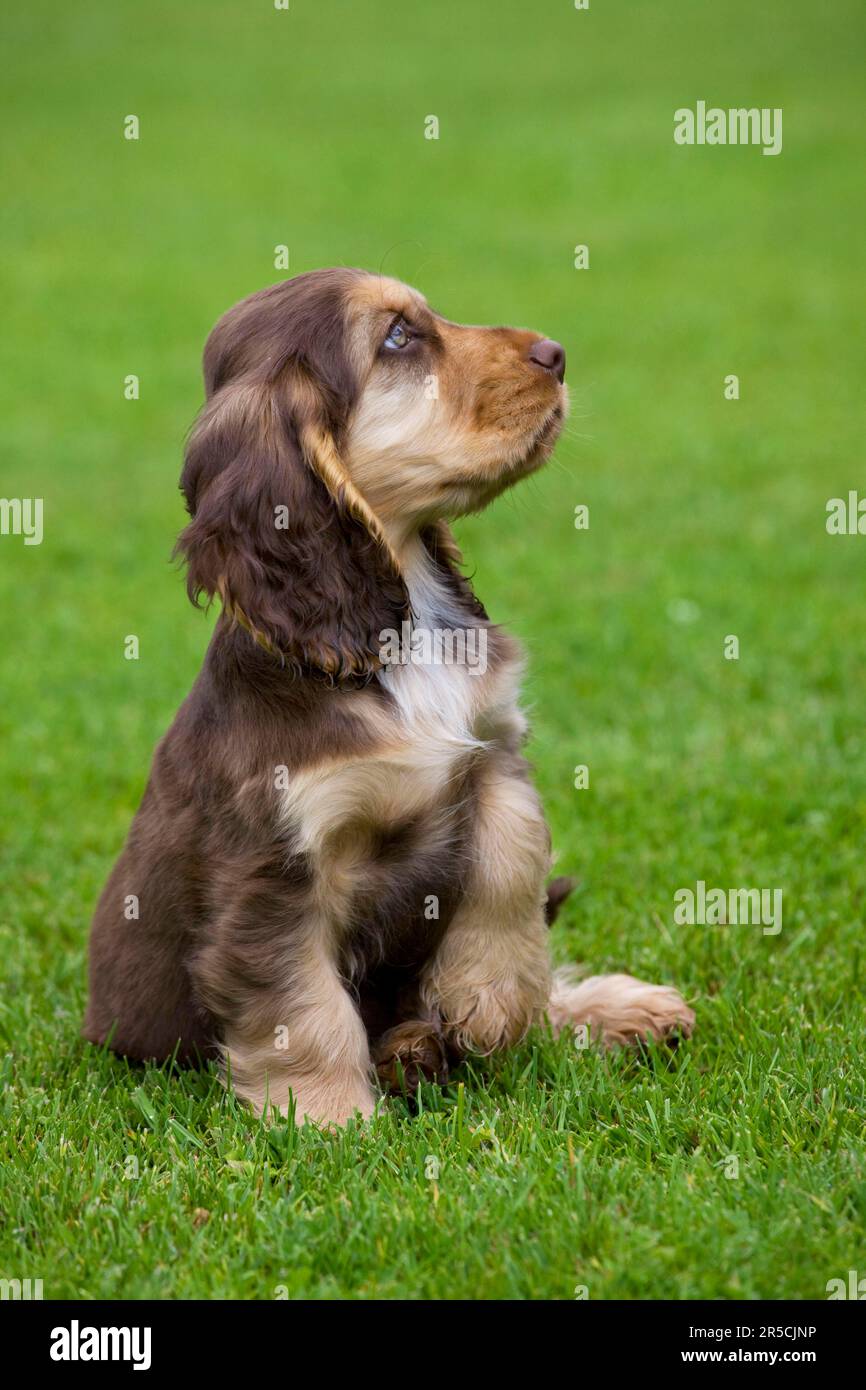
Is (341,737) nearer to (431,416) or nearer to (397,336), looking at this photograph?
(431,416)

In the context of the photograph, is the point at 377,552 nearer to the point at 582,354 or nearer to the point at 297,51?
the point at 582,354

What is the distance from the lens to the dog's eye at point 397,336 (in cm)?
410

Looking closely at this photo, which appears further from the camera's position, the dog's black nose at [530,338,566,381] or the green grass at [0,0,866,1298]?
the dog's black nose at [530,338,566,381]

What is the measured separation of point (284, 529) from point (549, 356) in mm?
876

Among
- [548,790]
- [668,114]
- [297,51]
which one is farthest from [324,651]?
[297,51]

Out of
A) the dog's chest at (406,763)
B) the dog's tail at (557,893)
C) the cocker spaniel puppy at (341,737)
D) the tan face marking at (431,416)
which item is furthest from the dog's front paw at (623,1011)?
the tan face marking at (431,416)

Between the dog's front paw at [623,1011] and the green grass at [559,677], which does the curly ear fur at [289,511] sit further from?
the dog's front paw at [623,1011]

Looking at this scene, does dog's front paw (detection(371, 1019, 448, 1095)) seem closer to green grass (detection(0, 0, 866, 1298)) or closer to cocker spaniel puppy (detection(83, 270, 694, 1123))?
cocker spaniel puppy (detection(83, 270, 694, 1123))

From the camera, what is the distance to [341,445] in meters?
4.03

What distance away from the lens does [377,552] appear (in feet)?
13.2

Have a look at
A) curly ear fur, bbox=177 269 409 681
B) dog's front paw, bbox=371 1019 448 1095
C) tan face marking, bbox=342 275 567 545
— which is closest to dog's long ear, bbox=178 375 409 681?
curly ear fur, bbox=177 269 409 681

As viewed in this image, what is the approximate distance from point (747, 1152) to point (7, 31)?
112 feet

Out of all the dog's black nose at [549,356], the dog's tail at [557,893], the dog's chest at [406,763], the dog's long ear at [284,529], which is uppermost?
the dog's black nose at [549,356]

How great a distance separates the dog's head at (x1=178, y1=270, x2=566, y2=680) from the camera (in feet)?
12.7
